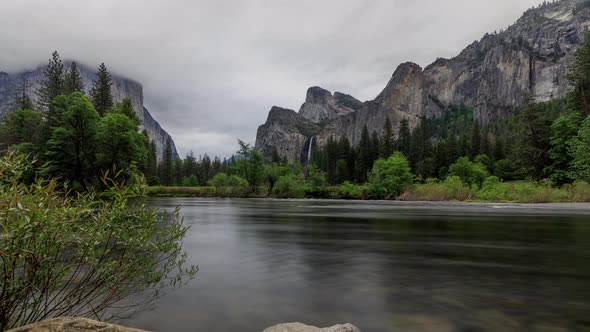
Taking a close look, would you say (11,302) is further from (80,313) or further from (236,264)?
(236,264)

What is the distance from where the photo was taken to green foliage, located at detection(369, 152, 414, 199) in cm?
6366

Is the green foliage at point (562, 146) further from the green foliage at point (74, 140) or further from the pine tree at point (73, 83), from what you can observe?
the pine tree at point (73, 83)

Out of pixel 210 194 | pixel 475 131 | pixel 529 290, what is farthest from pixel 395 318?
pixel 475 131

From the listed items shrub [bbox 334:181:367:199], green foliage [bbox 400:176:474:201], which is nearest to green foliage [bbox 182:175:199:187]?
shrub [bbox 334:181:367:199]

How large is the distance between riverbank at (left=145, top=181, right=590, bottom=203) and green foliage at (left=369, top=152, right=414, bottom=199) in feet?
5.11

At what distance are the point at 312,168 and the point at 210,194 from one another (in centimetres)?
2950

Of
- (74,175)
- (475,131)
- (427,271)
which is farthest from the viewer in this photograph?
(475,131)

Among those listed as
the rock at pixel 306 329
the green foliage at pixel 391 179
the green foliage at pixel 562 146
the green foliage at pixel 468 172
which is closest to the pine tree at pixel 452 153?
the green foliage at pixel 468 172

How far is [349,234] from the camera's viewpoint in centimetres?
1827

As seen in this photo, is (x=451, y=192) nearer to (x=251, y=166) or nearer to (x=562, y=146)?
(x=562, y=146)

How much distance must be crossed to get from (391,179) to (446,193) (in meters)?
12.8

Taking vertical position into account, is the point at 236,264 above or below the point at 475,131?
below

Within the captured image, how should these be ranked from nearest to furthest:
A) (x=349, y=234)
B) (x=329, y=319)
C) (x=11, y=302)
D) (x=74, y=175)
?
(x=11, y=302) → (x=329, y=319) → (x=349, y=234) → (x=74, y=175)

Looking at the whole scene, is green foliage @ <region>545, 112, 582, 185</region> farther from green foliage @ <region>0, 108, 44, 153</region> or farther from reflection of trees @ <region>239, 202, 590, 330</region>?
green foliage @ <region>0, 108, 44, 153</region>
